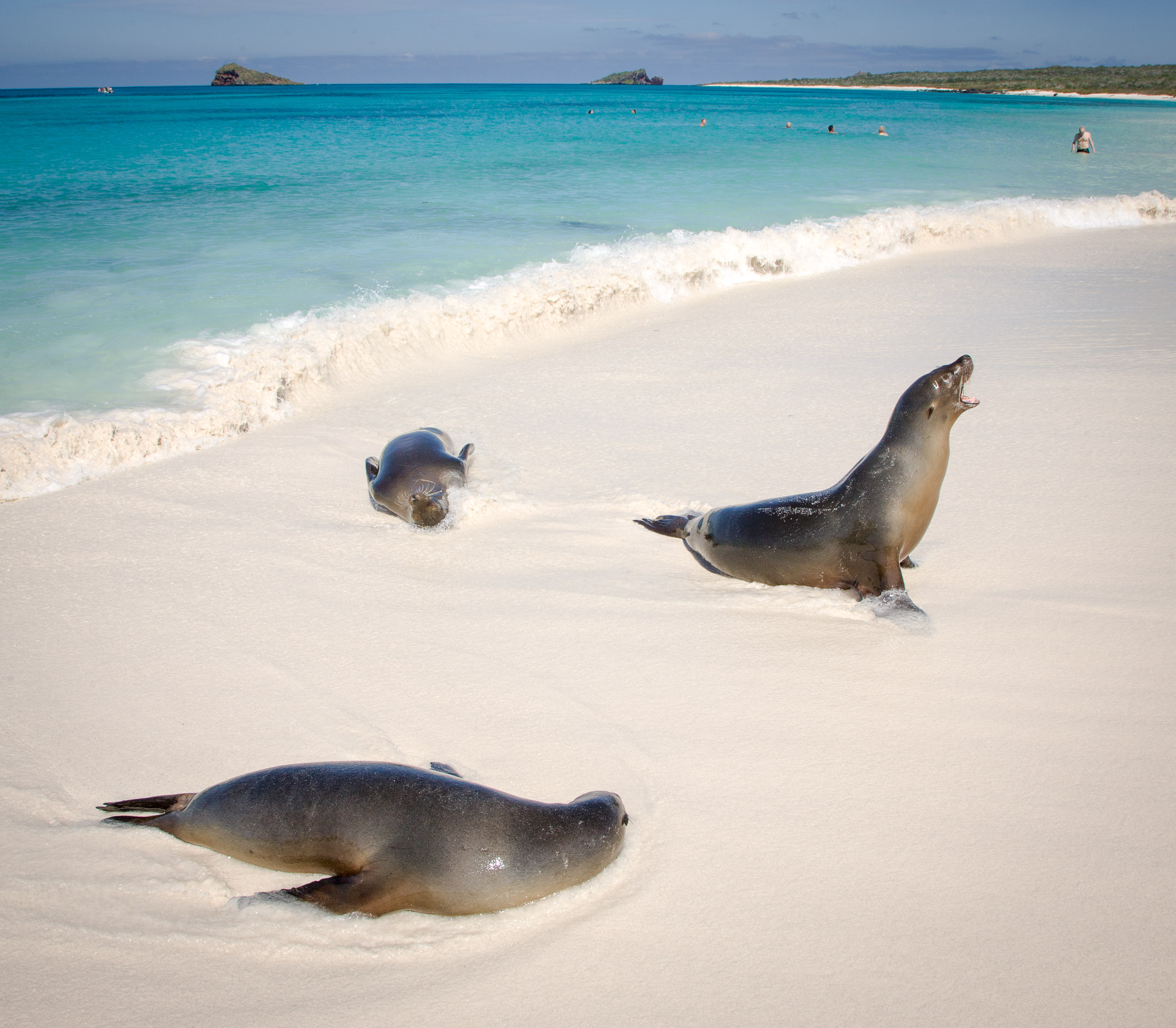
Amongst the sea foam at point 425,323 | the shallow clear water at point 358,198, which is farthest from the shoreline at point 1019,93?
the sea foam at point 425,323

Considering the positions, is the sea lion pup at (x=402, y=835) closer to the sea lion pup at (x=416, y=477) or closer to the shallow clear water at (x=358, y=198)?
the sea lion pup at (x=416, y=477)

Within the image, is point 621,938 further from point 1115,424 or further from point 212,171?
point 212,171

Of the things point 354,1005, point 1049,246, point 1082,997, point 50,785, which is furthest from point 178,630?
point 1049,246

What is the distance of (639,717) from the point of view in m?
2.98

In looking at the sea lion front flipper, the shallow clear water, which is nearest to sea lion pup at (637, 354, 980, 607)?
the sea lion front flipper

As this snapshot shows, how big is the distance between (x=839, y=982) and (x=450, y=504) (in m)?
3.24

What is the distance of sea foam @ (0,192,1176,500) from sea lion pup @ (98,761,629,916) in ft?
13.0

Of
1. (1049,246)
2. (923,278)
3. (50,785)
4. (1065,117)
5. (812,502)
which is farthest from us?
(1065,117)

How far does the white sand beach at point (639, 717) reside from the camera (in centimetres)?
204

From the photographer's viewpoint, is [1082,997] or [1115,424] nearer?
[1082,997]

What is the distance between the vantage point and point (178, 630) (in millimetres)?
3559

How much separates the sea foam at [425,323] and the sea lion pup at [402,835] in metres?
3.96

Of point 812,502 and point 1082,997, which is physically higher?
point 812,502

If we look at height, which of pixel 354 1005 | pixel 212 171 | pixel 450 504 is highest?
pixel 212 171
